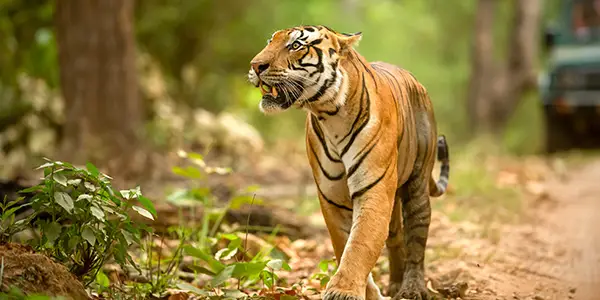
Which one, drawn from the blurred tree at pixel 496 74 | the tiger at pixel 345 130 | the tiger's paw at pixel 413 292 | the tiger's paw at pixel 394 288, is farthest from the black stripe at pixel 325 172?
the blurred tree at pixel 496 74

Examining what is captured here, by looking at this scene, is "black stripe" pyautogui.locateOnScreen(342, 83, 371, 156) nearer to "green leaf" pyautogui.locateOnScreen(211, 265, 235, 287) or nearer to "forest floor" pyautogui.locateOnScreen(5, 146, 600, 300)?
"green leaf" pyautogui.locateOnScreen(211, 265, 235, 287)

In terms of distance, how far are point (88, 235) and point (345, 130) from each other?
4.07ft

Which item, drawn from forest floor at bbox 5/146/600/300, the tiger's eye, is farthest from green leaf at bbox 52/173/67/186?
the tiger's eye

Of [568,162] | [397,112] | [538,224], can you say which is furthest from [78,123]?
[568,162]

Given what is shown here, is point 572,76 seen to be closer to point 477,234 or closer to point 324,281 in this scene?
point 477,234

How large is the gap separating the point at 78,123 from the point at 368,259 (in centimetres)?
627

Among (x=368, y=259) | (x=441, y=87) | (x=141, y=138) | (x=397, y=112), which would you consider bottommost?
(x=441, y=87)

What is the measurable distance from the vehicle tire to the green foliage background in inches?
32.6

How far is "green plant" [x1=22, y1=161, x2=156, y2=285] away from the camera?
393 cm

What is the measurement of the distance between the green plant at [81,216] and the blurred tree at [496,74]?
595 inches

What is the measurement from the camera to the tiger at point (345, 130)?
405cm

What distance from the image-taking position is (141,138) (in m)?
10.1

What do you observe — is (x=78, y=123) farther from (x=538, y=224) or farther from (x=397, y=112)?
(x=397, y=112)

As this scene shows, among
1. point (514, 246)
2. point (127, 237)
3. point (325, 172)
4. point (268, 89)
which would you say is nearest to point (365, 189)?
point (325, 172)
